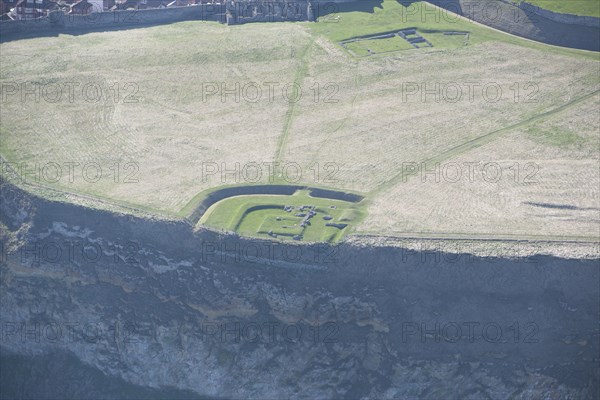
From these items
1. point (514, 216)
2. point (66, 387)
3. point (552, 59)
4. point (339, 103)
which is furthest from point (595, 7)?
point (66, 387)

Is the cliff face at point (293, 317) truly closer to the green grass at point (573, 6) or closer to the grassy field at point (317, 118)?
the grassy field at point (317, 118)

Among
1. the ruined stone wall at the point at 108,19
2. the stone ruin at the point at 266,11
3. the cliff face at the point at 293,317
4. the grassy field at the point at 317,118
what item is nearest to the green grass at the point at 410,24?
the grassy field at the point at 317,118

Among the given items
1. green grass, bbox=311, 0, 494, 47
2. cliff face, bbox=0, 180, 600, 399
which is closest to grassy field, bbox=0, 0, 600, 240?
green grass, bbox=311, 0, 494, 47

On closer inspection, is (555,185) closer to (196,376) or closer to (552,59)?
(552,59)

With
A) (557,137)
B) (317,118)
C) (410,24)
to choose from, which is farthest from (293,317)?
(410,24)

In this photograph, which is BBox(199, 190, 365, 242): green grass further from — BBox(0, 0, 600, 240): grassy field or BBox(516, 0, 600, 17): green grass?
BBox(516, 0, 600, 17): green grass

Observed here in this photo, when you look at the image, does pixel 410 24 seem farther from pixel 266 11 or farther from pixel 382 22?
pixel 266 11
